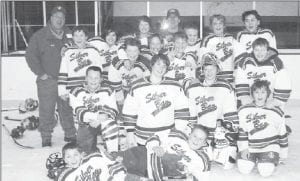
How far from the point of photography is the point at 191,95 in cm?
343

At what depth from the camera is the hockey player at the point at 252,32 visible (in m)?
3.85

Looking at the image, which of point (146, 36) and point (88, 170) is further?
point (146, 36)

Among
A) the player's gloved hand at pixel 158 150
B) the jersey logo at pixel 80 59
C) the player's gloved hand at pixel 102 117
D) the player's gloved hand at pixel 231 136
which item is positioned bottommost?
the player's gloved hand at pixel 231 136

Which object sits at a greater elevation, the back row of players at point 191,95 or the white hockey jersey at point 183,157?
the back row of players at point 191,95

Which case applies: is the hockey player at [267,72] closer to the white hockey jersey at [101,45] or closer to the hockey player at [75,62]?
the hockey player at [75,62]

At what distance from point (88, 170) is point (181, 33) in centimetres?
177

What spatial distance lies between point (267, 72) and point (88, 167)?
1698 millimetres

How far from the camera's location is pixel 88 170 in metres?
2.57

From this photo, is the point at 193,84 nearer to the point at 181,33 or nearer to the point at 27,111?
the point at 181,33

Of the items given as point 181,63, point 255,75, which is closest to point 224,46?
point 181,63

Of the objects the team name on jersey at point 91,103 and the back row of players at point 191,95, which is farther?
the team name on jersey at point 91,103

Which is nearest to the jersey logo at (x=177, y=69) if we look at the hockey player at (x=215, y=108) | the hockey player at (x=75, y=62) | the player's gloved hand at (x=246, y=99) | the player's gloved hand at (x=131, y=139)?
the hockey player at (x=215, y=108)

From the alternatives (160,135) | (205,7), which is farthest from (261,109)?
(205,7)

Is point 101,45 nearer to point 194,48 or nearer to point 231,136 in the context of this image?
point 194,48
